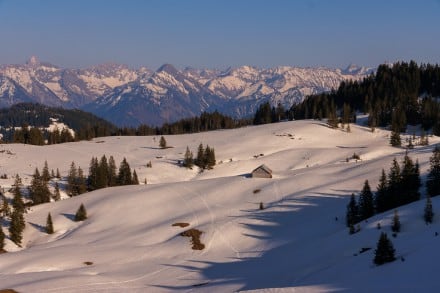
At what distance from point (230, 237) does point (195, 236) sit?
16.8 ft

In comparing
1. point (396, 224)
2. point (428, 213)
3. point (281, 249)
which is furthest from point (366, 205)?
point (281, 249)

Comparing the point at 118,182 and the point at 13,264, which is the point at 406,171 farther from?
the point at 118,182

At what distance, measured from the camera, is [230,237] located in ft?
232

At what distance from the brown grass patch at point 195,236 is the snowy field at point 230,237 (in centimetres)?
88

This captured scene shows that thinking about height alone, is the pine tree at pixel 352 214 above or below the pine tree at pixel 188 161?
below

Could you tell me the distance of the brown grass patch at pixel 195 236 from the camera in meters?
68.2

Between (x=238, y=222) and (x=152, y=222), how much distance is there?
16.5 metres

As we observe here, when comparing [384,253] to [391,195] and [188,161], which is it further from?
[188,161]

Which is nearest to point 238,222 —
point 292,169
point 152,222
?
point 152,222

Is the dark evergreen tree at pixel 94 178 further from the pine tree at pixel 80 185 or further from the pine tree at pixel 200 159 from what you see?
the pine tree at pixel 200 159

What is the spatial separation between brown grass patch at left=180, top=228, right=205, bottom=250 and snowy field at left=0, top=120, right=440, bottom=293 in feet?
2.89

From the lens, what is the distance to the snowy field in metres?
45.5

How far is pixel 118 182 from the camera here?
123 metres

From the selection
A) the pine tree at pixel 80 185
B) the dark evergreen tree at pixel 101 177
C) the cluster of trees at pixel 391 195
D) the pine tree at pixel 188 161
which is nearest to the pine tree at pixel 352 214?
the cluster of trees at pixel 391 195
